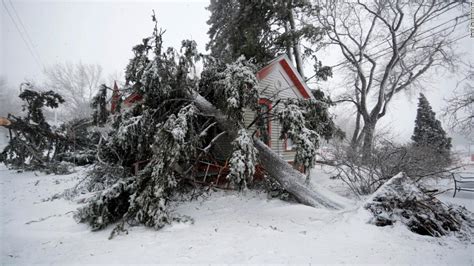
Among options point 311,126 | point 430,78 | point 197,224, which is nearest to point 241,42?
point 311,126

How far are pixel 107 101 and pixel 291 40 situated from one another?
9.64 m

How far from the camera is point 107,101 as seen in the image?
20.7 feet

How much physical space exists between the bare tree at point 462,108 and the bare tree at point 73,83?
4269 cm

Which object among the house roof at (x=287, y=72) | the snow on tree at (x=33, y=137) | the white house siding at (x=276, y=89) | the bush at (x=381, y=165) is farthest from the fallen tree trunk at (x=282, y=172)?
the snow on tree at (x=33, y=137)

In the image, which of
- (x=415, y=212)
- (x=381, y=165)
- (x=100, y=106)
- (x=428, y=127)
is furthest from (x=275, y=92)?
(x=428, y=127)

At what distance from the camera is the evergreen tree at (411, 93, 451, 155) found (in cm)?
1480

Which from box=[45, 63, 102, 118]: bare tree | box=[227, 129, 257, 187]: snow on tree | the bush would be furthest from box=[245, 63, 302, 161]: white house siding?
box=[45, 63, 102, 118]: bare tree

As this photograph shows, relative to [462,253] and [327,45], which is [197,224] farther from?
[327,45]

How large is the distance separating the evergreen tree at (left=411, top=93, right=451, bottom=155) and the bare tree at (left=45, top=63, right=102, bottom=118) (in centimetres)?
4360

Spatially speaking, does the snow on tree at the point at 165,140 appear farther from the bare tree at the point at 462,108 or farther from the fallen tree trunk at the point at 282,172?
the bare tree at the point at 462,108

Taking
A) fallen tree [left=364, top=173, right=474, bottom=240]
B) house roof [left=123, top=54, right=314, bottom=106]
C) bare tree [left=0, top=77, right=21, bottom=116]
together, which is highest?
bare tree [left=0, top=77, right=21, bottom=116]

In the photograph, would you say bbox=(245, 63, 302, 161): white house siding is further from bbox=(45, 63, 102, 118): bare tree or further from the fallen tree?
bbox=(45, 63, 102, 118): bare tree

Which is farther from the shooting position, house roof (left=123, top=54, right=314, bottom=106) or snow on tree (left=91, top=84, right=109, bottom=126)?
house roof (left=123, top=54, right=314, bottom=106)

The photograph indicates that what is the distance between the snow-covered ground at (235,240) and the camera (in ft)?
10.6
